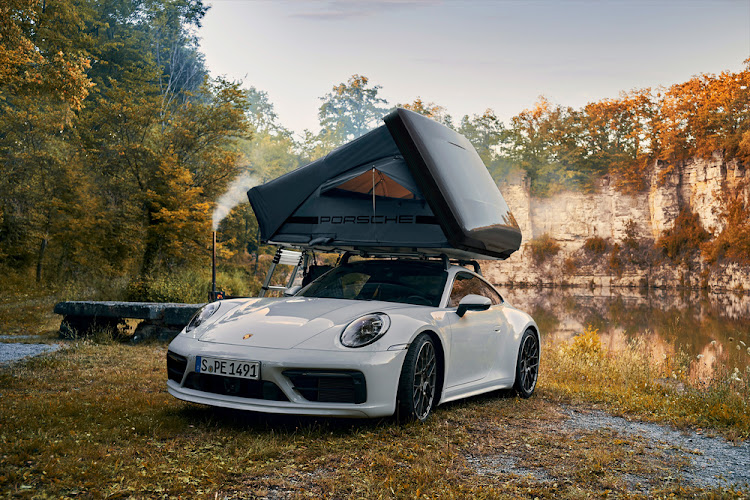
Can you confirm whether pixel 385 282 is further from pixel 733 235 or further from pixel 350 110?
pixel 350 110

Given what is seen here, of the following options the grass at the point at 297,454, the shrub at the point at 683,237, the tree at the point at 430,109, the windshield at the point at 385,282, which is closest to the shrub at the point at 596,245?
the shrub at the point at 683,237

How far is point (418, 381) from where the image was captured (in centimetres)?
514

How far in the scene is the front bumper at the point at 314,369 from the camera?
15.1 feet

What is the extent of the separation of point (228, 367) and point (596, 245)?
5249cm

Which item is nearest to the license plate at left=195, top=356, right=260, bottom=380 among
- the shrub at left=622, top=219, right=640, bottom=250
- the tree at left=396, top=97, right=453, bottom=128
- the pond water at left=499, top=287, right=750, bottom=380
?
the pond water at left=499, top=287, right=750, bottom=380

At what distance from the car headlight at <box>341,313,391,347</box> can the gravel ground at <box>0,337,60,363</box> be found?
5849mm

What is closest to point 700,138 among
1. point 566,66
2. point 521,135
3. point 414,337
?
point 566,66

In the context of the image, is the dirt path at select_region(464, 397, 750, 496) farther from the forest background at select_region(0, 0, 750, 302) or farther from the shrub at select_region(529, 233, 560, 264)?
the shrub at select_region(529, 233, 560, 264)

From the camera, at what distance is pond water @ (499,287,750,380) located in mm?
13547

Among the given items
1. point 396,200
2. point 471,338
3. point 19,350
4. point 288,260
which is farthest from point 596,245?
point 471,338

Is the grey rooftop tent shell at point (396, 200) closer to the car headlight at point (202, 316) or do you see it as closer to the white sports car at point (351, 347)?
the white sports car at point (351, 347)

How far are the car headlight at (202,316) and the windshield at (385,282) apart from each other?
93 cm

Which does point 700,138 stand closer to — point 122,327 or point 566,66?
point 566,66

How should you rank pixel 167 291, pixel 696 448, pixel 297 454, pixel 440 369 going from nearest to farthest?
pixel 297 454, pixel 696 448, pixel 440 369, pixel 167 291
